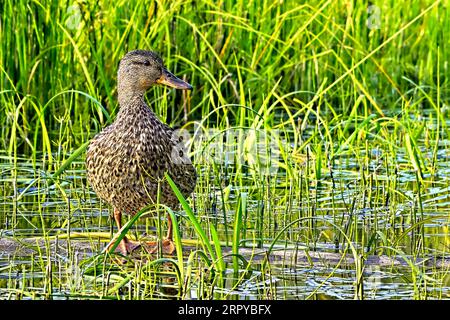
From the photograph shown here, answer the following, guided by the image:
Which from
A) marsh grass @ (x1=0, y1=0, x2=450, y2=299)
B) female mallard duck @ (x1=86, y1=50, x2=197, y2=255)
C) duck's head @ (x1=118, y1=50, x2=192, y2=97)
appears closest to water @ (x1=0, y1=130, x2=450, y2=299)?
marsh grass @ (x1=0, y1=0, x2=450, y2=299)

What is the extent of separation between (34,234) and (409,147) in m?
2.44

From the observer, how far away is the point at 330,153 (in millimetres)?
7566

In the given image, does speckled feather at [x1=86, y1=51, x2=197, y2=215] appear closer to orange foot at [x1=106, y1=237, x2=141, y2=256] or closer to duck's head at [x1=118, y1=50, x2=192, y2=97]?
orange foot at [x1=106, y1=237, x2=141, y2=256]

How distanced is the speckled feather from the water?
0.65ft

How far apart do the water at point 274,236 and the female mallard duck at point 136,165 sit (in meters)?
0.18

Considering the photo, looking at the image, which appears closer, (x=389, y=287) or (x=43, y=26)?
(x=389, y=287)

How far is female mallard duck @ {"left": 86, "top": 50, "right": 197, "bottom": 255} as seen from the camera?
5.82 meters

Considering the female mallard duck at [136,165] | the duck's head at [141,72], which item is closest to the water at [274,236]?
the female mallard duck at [136,165]

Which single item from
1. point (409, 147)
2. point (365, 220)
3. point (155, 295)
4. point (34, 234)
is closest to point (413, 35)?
point (409, 147)

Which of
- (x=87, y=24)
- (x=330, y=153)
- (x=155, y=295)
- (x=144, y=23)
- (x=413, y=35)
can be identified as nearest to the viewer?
(x=155, y=295)

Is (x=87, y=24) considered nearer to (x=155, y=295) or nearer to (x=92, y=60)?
(x=92, y=60)

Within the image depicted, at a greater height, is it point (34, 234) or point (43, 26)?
point (43, 26)

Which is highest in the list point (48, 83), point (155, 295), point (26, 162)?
point (48, 83)

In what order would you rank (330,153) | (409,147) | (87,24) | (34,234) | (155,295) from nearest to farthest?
(155,295) < (34,234) < (409,147) < (330,153) < (87,24)
